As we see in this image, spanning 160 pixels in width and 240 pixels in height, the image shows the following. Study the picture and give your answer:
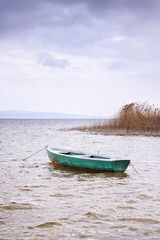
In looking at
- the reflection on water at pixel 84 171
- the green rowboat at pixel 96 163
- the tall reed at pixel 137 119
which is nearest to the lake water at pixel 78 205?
the reflection on water at pixel 84 171

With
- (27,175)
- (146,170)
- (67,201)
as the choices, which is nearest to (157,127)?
(146,170)

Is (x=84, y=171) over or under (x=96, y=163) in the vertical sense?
under

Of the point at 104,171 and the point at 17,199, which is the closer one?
the point at 17,199

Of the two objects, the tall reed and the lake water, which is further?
the tall reed

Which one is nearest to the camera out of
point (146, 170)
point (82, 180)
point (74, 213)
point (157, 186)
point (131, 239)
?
point (131, 239)

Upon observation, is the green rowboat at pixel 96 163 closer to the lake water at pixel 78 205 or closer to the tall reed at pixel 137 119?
the lake water at pixel 78 205

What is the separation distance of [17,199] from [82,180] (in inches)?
159

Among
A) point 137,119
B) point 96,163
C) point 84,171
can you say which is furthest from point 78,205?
point 137,119

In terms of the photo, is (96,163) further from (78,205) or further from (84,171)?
(78,205)

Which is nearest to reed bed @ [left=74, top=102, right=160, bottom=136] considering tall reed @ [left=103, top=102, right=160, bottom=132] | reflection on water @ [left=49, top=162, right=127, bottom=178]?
tall reed @ [left=103, top=102, right=160, bottom=132]

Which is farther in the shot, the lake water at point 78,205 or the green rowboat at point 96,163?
the green rowboat at point 96,163

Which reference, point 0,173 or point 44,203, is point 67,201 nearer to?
point 44,203

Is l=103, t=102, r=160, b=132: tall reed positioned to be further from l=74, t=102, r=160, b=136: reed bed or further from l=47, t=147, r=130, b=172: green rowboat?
l=47, t=147, r=130, b=172: green rowboat

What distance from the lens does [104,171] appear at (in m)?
15.1
